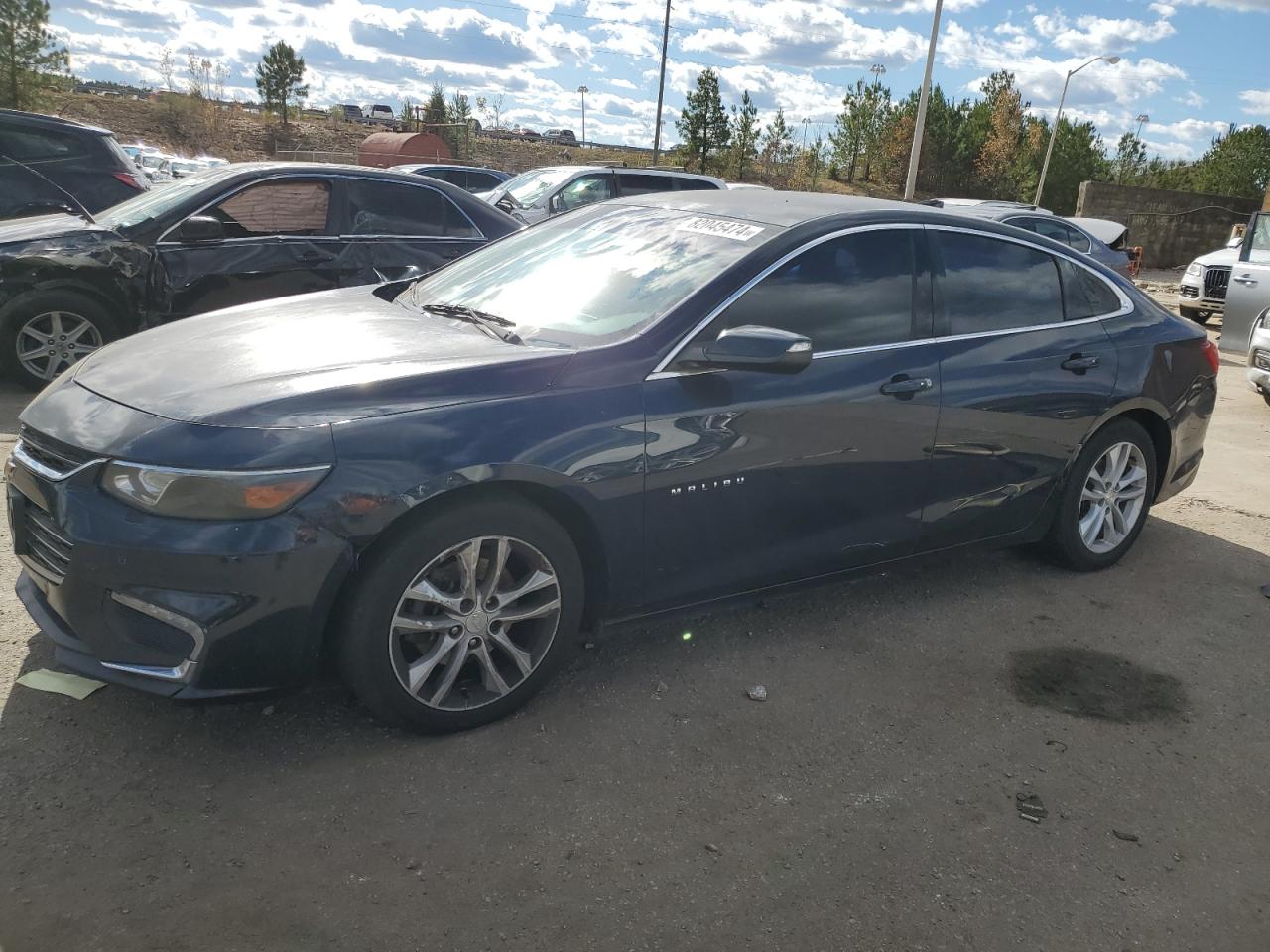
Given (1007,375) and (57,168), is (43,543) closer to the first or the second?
(1007,375)

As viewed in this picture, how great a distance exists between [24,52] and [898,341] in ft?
107

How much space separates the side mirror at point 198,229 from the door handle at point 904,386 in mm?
5004

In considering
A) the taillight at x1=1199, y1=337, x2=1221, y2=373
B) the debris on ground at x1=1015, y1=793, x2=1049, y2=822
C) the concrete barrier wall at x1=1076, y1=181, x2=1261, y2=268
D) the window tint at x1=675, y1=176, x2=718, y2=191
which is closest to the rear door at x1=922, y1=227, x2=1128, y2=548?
the taillight at x1=1199, y1=337, x2=1221, y2=373

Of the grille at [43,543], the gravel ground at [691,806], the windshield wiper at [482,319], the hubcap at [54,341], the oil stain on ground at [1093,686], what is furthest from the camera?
the hubcap at [54,341]

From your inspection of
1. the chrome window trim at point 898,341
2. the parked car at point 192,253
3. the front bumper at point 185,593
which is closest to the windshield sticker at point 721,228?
the chrome window trim at point 898,341

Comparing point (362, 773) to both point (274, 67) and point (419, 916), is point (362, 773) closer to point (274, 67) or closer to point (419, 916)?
point (419, 916)

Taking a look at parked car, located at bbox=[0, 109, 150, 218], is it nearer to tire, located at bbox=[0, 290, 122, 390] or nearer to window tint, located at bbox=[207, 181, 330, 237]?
tire, located at bbox=[0, 290, 122, 390]

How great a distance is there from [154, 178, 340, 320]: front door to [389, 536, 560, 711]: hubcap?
451 cm

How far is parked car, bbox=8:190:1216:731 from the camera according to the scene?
2.76 m

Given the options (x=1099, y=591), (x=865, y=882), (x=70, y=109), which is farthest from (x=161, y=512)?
(x=70, y=109)

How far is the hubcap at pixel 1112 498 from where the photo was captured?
477cm

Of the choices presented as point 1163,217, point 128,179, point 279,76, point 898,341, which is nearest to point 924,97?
point 1163,217

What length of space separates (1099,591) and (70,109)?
155 ft

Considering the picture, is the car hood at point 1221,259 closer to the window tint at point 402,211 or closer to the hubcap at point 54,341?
the window tint at point 402,211
